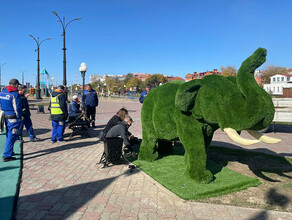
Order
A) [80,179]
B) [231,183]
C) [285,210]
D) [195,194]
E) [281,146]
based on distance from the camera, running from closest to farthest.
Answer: [285,210] < [195,194] < [231,183] < [80,179] < [281,146]

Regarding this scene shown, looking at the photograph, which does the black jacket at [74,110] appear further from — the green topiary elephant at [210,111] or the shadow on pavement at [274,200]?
the shadow on pavement at [274,200]

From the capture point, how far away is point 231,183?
4.09 m

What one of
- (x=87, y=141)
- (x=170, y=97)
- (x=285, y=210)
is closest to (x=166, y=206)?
(x=285, y=210)

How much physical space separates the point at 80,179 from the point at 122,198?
4.03 ft

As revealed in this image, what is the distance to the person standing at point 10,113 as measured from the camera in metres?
5.44

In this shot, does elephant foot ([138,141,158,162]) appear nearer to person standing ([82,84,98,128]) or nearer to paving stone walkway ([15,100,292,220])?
paving stone walkway ([15,100,292,220])

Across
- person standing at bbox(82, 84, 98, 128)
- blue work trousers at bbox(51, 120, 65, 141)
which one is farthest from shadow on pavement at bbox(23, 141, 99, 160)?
Result: person standing at bbox(82, 84, 98, 128)

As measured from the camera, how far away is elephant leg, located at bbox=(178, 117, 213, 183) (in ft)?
13.0

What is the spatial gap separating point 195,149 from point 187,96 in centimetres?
97

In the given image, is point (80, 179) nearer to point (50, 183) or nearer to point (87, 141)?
point (50, 183)

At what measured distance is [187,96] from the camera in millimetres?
3758

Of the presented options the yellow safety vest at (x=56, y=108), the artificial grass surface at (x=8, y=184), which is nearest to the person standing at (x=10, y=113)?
the artificial grass surface at (x=8, y=184)

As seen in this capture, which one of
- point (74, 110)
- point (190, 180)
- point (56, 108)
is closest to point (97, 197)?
point (190, 180)

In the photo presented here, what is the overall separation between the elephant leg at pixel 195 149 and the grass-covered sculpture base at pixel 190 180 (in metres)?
0.15
